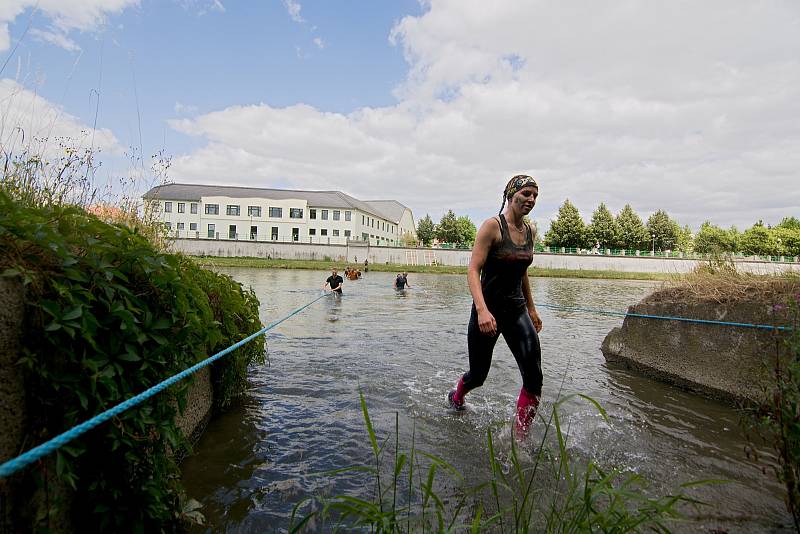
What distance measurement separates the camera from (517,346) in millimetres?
4469

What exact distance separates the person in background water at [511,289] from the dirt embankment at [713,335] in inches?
97.8

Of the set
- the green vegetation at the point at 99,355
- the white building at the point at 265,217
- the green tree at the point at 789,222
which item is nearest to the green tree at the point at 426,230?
the white building at the point at 265,217

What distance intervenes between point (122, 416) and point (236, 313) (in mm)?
3054

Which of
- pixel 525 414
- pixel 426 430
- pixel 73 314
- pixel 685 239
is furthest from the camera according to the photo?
pixel 685 239

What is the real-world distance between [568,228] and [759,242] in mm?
45268

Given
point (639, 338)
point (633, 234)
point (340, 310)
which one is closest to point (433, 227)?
point (633, 234)

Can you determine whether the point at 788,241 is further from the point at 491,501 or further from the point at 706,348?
the point at 491,501

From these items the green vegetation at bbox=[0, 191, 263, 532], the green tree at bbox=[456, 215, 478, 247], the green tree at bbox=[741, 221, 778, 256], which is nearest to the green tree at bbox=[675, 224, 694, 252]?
the green tree at bbox=[741, 221, 778, 256]

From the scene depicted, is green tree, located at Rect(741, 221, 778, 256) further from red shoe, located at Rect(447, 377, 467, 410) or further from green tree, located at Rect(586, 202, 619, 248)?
red shoe, located at Rect(447, 377, 467, 410)

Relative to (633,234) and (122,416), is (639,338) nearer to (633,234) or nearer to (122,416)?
(122,416)

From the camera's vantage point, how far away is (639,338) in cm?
762

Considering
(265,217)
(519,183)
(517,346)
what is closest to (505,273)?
(517,346)

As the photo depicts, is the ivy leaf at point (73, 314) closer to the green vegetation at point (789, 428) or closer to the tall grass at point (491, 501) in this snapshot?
the tall grass at point (491, 501)

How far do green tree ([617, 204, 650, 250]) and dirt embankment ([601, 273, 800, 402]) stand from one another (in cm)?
8730
